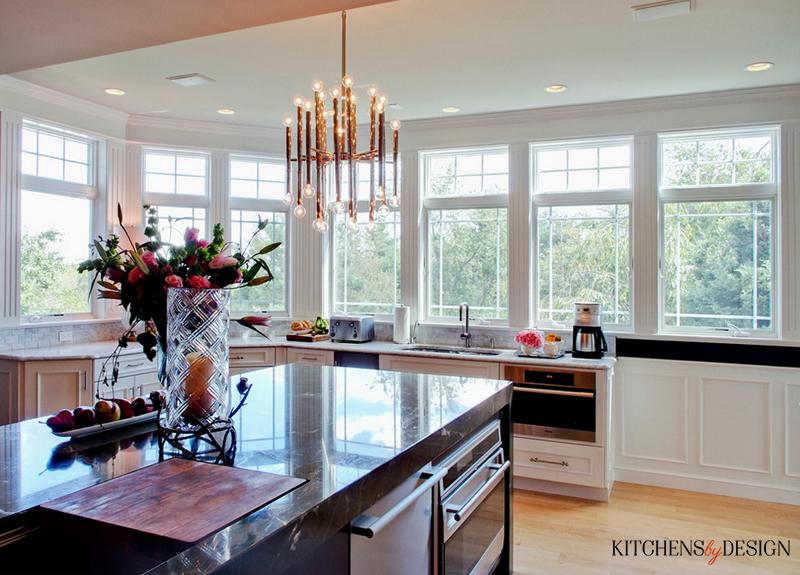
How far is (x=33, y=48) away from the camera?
2441mm

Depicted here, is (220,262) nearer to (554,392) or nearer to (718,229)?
(554,392)

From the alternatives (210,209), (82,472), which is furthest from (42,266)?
(82,472)

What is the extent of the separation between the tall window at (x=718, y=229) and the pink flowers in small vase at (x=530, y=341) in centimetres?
96

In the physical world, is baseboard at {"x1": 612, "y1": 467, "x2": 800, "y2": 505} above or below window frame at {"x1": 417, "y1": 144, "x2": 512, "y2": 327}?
below

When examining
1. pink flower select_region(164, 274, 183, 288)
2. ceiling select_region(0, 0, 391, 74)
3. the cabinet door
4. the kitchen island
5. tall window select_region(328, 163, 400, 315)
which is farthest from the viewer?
tall window select_region(328, 163, 400, 315)

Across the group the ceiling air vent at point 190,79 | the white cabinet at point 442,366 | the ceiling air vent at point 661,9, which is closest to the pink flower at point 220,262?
the ceiling air vent at point 661,9

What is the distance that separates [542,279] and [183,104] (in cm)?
313

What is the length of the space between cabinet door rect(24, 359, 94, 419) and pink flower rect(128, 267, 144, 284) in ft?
8.41

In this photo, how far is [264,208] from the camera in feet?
17.2

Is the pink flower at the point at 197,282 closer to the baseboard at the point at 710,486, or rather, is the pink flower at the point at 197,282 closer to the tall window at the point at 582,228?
the baseboard at the point at 710,486

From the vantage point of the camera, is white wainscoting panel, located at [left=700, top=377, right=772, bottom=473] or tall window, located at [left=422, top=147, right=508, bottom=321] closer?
white wainscoting panel, located at [left=700, top=377, right=772, bottom=473]

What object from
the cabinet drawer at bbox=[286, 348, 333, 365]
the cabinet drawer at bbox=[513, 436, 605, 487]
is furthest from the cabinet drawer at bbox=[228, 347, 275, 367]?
the cabinet drawer at bbox=[513, 436, 605, 487]

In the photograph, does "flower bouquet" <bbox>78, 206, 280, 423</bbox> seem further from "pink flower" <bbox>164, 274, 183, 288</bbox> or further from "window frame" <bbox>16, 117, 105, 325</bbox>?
"window frame" <bbox>16, 117, 105, 325</bbox>

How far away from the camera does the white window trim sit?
3.92m
